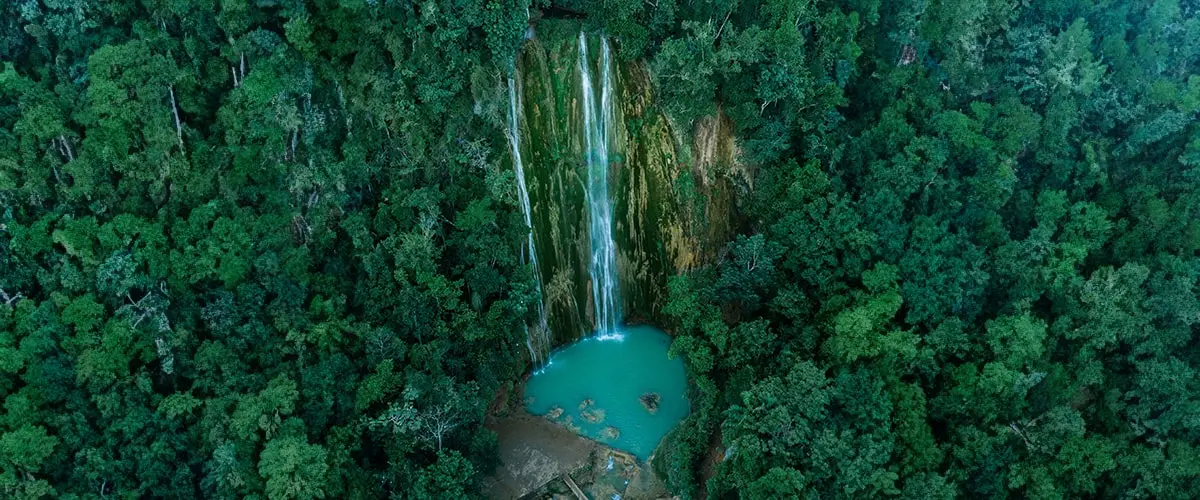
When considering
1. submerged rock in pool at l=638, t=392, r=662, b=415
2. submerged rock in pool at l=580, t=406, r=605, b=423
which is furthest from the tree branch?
submerged rock in pool at l=638, t=392, r=662, b=415

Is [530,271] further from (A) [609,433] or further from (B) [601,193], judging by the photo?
(A) [609,433]

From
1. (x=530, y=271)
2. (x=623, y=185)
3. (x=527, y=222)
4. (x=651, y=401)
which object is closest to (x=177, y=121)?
(x=527, y=222)

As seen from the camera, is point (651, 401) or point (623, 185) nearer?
point (651, 401)

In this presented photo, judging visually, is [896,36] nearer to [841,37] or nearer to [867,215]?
[841,37]

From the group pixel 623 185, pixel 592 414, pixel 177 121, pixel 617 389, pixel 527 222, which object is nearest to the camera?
pixel 177 121

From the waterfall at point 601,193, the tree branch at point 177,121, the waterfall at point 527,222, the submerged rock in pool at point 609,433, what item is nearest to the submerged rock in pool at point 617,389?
the submerged rock in pool at point 609,433
